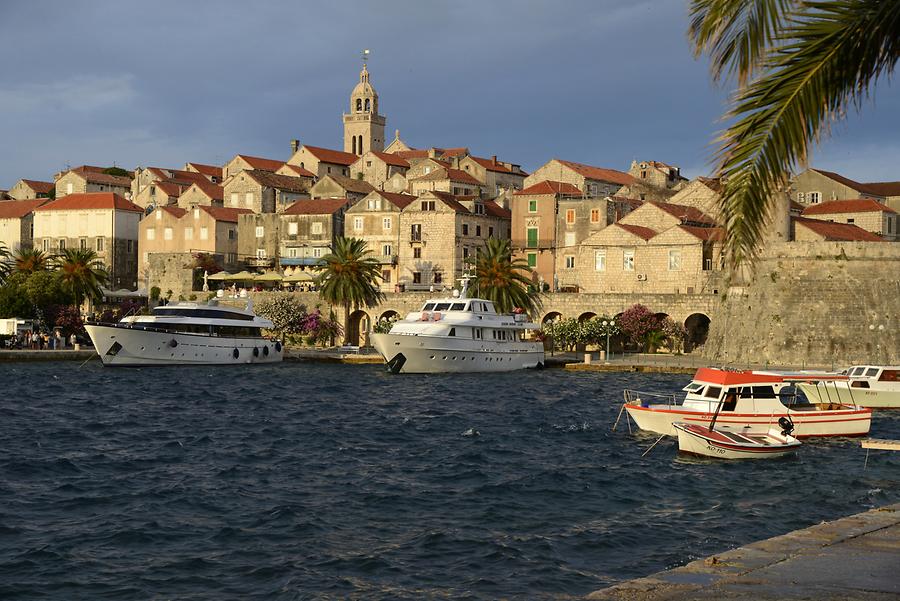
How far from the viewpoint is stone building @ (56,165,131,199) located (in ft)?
375

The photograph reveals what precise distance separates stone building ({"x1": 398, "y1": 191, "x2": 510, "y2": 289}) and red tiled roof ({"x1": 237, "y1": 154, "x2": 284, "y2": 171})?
Result: 97.8ft

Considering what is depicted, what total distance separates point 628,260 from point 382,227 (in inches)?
885

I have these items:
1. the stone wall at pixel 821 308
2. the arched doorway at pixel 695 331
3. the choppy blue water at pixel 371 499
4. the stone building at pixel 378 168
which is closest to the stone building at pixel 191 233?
the stone building at pixel 378 168

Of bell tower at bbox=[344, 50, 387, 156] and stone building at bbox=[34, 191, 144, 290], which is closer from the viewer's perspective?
stone building at bbox=[34, 191, 144, 290]

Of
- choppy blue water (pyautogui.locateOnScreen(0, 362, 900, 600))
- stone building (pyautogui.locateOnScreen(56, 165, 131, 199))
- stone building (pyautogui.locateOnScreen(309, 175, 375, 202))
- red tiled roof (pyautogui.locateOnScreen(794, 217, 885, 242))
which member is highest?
stone building (pyautogui.locateOnScreen(56, 165, 131, 199))

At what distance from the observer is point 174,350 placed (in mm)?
64625

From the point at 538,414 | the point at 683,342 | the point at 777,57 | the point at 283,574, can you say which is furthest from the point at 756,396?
the point at 683,342

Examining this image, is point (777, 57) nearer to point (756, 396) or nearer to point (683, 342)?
point (756, 396)

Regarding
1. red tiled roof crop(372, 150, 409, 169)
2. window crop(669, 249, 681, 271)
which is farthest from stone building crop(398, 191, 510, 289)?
red tiled roof crop(372, 150, 409, 169)

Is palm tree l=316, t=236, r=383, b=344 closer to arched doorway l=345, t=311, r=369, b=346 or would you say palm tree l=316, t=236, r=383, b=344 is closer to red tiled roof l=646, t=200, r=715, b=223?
arched doorway l=345, t=311, r=369, b=346

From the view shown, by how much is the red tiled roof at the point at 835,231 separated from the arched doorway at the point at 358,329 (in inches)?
1221

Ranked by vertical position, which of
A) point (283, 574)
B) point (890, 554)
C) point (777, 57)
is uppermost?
point (777, 57)

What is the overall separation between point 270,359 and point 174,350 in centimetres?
675

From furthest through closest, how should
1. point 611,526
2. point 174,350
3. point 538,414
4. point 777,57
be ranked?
point 174,350, point 538,414, point 611,526, point 777,57
